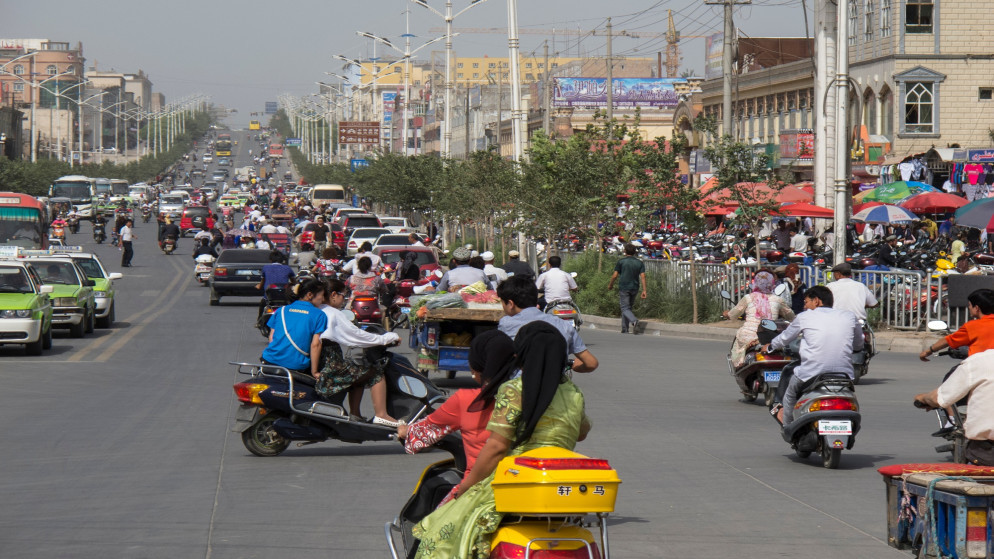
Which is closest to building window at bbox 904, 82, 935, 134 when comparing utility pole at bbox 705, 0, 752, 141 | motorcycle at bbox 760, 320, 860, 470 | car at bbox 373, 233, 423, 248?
utility pole at bbox 705, 0, 752, 141

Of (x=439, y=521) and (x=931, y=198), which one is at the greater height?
(x=931, y=198)

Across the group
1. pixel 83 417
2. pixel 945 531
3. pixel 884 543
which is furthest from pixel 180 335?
pixel 945 531

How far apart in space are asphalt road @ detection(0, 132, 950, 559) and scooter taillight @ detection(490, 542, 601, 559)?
255 cm

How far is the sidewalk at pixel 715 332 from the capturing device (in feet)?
72.8

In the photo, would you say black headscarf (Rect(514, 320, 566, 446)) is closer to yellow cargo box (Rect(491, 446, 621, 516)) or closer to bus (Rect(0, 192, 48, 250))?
yellow cargo box (Rect(491, 446, 621, 516))

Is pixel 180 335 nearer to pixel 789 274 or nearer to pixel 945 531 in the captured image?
pixel 789 274

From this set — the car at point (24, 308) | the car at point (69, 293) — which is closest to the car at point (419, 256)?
the car at point (69, 293)

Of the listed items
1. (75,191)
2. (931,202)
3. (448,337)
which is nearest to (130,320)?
(448,337)

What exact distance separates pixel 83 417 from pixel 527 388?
30.9 ft

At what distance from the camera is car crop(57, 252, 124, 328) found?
2677 centimetres

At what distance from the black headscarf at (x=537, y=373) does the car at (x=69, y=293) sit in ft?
64.4

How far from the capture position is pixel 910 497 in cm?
648

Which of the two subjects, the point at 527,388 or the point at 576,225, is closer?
the point at 527,388

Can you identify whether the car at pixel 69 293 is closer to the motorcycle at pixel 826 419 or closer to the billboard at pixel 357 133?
the motorcycle at pixel 826 419
